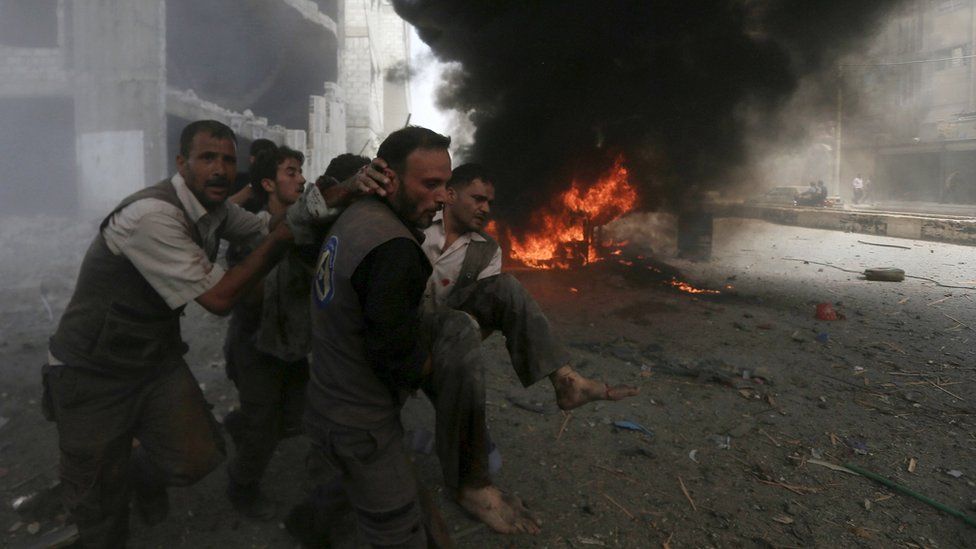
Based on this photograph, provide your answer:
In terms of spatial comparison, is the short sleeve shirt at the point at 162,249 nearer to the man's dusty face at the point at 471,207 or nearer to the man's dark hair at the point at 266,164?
the man's dark hair at the point at 266,164

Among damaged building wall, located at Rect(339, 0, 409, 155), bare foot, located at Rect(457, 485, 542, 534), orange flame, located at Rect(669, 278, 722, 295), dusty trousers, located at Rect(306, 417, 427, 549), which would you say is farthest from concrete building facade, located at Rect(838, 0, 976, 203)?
dusty trousers, located at Rect(306, 417, 427, 549)

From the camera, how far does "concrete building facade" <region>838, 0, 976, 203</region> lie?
100 feet

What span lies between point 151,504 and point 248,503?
1.52 feet

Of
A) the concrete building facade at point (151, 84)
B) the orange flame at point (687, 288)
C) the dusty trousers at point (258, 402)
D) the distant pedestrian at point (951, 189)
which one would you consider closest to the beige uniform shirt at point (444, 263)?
the dusty trousers at point (258, 402)

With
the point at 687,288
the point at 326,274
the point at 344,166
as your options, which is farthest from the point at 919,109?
the point at 326,274

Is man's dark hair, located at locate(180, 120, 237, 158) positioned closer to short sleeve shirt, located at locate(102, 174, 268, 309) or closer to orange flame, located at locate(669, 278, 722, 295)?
short sleeve shirt, located at locate(102, 174, 268, 309)

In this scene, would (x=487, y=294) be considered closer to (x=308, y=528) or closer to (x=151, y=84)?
(x=308, y=528)

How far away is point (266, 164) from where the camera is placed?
11.7ft

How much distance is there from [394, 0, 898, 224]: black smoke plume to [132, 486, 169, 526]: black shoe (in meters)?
8.75

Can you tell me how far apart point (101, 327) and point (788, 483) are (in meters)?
3.59

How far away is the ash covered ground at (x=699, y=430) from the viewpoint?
275 centimetres

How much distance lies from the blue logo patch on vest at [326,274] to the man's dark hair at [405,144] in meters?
0.38

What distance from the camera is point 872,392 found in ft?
14.2

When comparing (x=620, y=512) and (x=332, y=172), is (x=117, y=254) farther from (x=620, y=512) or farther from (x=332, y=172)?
(x=620, y=512)
